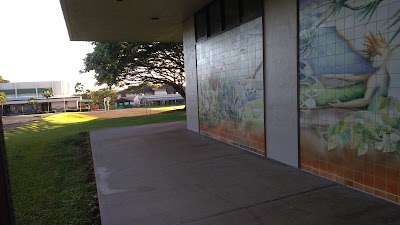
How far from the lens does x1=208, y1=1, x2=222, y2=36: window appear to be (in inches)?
339

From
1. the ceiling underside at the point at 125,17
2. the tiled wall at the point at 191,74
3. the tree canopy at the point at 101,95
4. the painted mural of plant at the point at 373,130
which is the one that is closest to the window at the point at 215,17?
the ceiling underside at the point at 125,17

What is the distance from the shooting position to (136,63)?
22.6m

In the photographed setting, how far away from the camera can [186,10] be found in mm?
9750

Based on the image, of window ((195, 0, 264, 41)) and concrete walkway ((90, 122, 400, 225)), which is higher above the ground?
window ((195, 0, 264, 41))

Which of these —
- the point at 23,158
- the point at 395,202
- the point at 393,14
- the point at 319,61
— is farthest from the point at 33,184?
the point at 393,14

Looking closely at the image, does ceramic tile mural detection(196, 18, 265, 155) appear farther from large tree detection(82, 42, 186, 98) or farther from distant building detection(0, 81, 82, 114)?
distant building detection(0, 81, 82, 114)

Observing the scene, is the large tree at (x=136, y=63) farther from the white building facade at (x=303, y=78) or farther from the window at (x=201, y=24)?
the window at (x=201, y=24)

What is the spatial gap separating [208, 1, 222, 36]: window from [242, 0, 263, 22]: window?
4.25 feet

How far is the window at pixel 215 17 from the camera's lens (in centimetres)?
860

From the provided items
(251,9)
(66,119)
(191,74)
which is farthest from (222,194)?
(66,119)

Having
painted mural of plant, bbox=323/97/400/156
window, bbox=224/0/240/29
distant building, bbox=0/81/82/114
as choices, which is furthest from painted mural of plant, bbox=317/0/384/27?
distant building, bbox=0/81/82/114

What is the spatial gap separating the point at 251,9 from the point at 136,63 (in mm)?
16705

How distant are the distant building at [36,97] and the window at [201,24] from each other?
66.4 m

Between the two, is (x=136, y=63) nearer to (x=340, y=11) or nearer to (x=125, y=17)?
(x=125, y=17)
